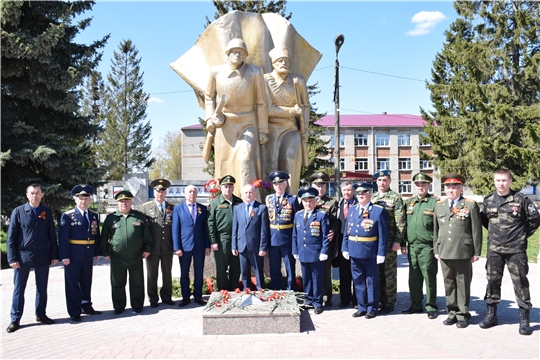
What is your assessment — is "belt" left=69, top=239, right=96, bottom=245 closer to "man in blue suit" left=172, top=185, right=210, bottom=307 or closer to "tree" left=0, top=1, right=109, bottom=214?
"man in blue suit" left=172, top=185, right=210, bottom=307

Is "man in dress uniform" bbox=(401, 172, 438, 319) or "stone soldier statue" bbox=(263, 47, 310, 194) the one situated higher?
"stone soldier statue" bbox=(263, 47, 310, 194)

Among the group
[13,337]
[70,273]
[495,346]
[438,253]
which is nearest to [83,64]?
[70,273]

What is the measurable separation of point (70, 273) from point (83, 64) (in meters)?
6.50

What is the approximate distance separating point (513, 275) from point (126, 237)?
4.32m

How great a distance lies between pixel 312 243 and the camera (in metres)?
5.44

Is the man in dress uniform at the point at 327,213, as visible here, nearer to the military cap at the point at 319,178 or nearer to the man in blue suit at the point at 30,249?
the military cap at the point at 319,178

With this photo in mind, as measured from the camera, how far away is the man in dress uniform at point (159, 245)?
19.5ft

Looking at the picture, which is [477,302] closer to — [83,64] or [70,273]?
[70,273]

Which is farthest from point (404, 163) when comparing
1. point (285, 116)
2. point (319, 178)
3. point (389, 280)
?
point (389, 280)

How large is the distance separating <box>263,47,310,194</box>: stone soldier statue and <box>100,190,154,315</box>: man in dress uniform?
2.43m

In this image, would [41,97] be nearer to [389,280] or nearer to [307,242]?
[307,242]

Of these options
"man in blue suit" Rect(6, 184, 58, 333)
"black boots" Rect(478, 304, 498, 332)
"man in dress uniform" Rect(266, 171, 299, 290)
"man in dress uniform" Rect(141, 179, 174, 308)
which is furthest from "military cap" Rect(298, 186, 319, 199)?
"man in blue suit" Rect(6, 184, 58, 333)

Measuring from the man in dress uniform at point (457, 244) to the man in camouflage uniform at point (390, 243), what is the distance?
17.9 inches

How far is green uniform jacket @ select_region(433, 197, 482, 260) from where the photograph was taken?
195 inches
